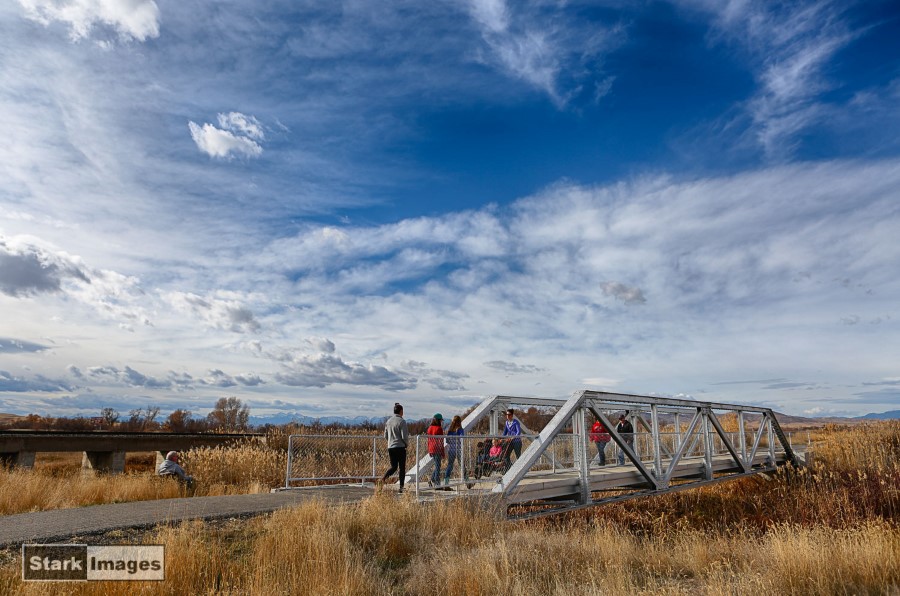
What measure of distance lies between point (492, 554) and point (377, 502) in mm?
2492

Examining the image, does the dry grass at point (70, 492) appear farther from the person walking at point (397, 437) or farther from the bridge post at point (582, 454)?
the bridge post at point (582, 454)

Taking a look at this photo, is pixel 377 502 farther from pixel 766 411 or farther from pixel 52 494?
pixel 766 411

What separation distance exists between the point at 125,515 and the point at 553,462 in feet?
31.2

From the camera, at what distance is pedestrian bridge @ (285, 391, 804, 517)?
37.2 ft

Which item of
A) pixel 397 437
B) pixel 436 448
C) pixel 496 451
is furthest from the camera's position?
pixel 496 451

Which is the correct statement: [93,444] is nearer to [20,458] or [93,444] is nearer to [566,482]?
[20,458]

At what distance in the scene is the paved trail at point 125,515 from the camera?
745 cm

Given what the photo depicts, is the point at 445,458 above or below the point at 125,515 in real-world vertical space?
above

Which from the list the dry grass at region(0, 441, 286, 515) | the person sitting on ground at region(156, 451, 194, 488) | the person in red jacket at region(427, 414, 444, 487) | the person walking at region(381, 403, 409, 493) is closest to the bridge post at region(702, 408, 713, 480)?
the person in red jacket at region(427, 414, 444, 487)

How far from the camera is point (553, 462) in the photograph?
1460 centimetres

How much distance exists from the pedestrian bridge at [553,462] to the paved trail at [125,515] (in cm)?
226

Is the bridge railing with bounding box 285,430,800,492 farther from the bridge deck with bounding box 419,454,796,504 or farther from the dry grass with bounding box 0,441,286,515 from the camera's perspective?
the dry grass with bounding box 0,441,286,515

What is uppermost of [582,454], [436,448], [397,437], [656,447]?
[397,437]

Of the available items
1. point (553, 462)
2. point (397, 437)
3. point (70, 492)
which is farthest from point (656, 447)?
point (70, 492)
